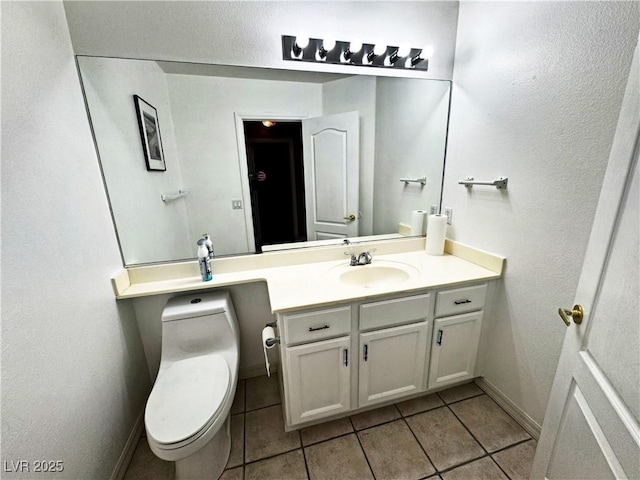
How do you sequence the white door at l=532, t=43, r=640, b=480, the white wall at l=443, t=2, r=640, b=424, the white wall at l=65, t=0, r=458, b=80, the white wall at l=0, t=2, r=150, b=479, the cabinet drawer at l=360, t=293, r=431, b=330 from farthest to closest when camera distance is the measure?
the cabinet drawer at l=360, t=293, r=431, b=330 → the white wall at l=65, t=0, r=458, b=80 → the white wall at l=443, t=2, r=640, b=424 → the white wall at l=0, t=2, r=150, b=479 → the white door at l=532, t=43, r=640, b=480

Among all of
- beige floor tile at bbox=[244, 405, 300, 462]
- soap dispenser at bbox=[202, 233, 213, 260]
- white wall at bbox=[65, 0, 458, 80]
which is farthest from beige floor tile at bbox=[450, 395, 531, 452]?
white wall at bbox=[65, 0, 458, 80]

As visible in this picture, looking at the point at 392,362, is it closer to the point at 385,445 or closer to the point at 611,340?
the point at 385,445

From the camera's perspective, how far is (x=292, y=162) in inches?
66.1

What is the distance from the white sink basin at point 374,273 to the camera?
158 cm

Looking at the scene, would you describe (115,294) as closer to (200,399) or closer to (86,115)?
(200,399)

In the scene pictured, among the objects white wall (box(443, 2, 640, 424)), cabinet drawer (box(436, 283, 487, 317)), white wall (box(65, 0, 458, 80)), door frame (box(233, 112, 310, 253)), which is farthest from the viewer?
door frame (box(233, 112, 310, 253))

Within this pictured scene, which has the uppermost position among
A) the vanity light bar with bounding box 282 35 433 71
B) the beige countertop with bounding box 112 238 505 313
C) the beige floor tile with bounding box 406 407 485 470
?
the vanity light bar with bounding box 282 35 433 71

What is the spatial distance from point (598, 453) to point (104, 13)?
2.33 metres

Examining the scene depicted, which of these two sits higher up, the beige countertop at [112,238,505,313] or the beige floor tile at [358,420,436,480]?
the beige countertop at [112,238,505,313]

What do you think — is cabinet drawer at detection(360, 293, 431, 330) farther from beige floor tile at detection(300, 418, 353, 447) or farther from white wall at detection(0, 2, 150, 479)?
white wall at detection(0, 2, 150, 479)

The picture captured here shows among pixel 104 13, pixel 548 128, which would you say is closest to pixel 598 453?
pixel 548 128

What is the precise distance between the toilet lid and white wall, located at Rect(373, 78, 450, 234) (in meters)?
1.30

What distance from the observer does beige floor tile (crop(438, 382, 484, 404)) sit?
1.61 metres

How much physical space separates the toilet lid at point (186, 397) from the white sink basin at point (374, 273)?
808 millimetres
